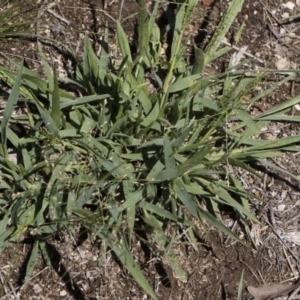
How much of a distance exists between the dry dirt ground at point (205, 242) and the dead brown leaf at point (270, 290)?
0.02 m

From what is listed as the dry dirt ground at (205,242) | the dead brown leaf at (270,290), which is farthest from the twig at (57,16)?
the dead brown leaf at (270,290)

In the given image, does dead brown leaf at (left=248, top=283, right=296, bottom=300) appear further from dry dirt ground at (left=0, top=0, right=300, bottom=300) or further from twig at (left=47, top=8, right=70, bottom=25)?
twig at (left=47, top=8, right=70, bottom=25)

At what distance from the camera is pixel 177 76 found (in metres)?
2.26

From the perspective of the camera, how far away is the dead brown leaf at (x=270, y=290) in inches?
85.7

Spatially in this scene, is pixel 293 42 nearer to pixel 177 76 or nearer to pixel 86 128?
pixel 177 76

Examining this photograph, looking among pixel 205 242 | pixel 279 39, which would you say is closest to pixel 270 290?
pixel 205 242

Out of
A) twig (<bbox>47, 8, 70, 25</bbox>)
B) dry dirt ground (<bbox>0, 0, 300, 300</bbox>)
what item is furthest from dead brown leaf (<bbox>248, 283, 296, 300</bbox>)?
twig (<bbox>47, 8, 70, 25</bbox>)

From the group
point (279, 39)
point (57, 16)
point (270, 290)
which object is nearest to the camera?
point (270, 290)

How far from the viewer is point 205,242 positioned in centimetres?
219

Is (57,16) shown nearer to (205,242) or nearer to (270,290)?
(205,242)

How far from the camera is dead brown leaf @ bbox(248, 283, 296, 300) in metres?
2.18

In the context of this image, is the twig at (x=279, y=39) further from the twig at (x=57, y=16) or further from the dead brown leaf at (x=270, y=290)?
the dead brown leaf at (x=270, y=290)

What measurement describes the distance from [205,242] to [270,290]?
0.27 m

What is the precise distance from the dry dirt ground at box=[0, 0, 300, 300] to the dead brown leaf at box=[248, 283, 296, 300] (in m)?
0.02
